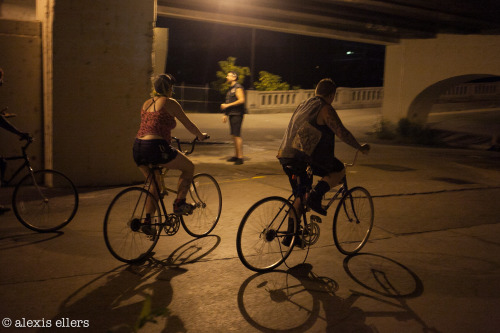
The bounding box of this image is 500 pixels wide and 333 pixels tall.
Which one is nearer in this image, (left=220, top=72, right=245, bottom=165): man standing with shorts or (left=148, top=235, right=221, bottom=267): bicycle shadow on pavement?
(left=148, top=235, right=221, bottom=267): bicycle shadow on pavement

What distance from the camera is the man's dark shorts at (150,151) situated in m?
5.48

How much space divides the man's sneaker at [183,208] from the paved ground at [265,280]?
1.35 feet

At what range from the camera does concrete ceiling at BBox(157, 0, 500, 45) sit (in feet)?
45.9

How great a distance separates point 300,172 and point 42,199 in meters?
3.11

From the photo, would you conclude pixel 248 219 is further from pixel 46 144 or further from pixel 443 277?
pixel 46 144

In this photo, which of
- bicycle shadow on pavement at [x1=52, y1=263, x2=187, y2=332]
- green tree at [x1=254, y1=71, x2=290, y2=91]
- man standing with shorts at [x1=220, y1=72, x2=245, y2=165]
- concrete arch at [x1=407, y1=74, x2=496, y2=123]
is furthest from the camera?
green tree at [x1=254, y1=71, x2=290, y2=91]

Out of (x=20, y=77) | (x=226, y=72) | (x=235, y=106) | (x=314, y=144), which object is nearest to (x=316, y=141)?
(x=314, y=144)

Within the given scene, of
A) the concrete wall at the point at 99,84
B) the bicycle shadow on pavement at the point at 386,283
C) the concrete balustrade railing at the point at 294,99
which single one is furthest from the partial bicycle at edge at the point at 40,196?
the concrete balustrade railing at the point at 294,99

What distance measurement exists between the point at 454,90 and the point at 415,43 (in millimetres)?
12366

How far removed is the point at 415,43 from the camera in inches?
727

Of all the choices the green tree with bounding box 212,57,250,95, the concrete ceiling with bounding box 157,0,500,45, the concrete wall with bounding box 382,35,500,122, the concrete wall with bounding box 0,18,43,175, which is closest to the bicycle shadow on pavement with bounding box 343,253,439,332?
the concrete wall with bounding box 0,18,43,175

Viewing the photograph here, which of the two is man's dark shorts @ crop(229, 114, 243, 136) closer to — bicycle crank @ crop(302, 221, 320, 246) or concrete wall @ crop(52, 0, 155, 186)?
concrete wall @ crop(52, 0, 155, 186)

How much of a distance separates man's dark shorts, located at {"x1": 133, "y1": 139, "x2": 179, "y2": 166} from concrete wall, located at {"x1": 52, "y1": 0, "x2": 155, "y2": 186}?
3.46 meters

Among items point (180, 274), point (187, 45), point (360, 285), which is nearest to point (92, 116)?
point (180, 274)
